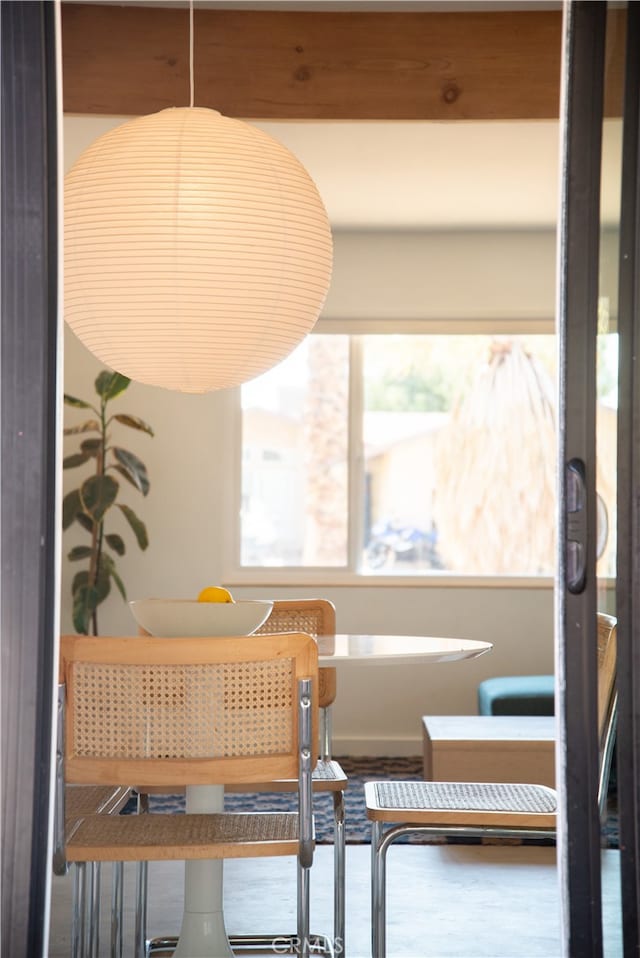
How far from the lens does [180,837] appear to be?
218 centimetres

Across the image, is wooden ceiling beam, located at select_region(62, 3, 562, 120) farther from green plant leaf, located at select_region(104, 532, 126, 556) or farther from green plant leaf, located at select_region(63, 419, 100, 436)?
green plant leaf, located at select_region(104, 532, 126, 556)

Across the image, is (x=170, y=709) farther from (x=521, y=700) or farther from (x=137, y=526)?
(x=137, y=526)

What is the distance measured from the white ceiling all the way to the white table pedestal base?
2.25 m

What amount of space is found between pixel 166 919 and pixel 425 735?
1.56m

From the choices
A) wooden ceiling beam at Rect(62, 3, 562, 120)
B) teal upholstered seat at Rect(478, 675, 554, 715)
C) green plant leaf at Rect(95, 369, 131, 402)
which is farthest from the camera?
green plant leaf at Rect(95, 369, 131, 402)

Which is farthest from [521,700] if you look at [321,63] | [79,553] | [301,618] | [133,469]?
[321,63]

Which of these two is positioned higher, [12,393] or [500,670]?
[12,393]

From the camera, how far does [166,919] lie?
329cm

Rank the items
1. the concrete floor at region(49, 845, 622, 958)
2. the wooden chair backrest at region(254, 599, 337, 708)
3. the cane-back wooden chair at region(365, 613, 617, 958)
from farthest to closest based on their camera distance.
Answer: the wooden chair backrest at region(254, 599, 337, 708)
the concrete floor at region(49, 845, 622, 958)
the cane-back wooden chair at region(365, 613, 617, 958)

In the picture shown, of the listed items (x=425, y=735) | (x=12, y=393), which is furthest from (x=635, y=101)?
(x=425, y=735)

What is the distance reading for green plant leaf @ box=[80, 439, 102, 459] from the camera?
17.9 feet

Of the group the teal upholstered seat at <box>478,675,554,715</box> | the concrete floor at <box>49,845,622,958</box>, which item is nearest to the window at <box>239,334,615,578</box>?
the teal upholstered seat at <box>478,675,554,715</box>

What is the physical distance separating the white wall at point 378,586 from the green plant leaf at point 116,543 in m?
0.34

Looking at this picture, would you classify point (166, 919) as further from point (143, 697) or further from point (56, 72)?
point (56, 72)
